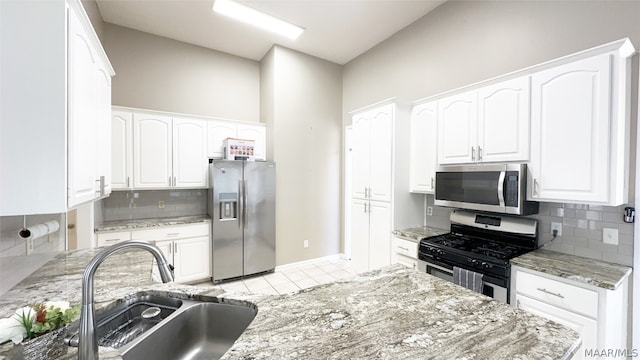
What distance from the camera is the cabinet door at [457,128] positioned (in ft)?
7.80

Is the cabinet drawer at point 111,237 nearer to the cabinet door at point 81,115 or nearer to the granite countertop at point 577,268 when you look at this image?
the cabinet door at point 81,115

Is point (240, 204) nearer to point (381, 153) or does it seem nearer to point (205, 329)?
point (381, 153)

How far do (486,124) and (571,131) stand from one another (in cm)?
58

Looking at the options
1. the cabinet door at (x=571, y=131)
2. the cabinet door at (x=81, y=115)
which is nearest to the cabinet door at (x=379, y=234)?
the cabinet door at (x=571, y=131)

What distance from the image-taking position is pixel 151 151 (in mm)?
3322

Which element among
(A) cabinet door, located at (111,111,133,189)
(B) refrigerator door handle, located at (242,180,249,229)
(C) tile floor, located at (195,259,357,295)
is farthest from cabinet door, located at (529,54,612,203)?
(A) cabinet door, located at (111,111,133,189)

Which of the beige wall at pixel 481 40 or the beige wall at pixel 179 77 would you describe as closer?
the beige wall at pixel 481 40

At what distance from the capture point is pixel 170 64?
150 inches

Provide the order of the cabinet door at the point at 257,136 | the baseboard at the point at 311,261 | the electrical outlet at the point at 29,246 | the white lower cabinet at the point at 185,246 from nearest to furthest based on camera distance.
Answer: the electrical outlet at the point at 29,246 < the white lower cabinet at the point at 185,246 < the cabinet door at the point at 257,136 < the baseboard at the point at 311,261

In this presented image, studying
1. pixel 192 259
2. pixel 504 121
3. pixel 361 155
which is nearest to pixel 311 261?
pixel 192 259

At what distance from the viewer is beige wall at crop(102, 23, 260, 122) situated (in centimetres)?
351

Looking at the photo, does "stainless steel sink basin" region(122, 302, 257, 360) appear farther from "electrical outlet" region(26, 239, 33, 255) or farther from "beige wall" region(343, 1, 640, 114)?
"beige wall" region(343, 1, 640, 114)

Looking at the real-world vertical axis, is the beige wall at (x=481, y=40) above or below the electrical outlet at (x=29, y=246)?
above

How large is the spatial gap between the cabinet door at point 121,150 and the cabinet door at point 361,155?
288cm
